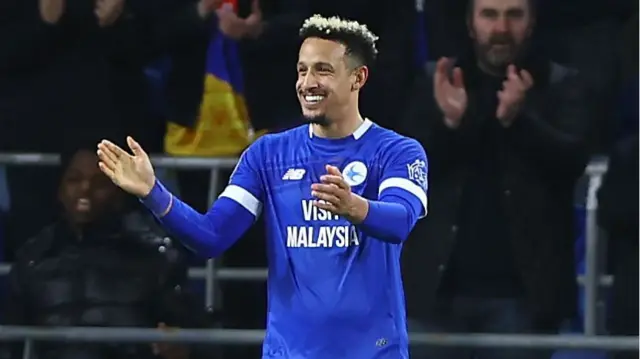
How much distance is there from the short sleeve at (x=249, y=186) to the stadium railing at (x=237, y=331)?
4.76 feet

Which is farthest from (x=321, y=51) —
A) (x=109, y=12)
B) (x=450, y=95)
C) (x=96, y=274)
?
(x=109, y=12)

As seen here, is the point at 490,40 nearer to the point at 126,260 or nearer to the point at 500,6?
the point at 500,6

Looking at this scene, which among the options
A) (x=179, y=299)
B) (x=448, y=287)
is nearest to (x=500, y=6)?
(x=448, y=287)

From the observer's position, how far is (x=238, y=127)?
5.86 meters

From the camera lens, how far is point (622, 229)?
5691mm

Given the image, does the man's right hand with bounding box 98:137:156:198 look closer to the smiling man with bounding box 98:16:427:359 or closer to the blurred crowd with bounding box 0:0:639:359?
the smiling man with bounding box 98:16:427:359

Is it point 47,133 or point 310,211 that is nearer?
point 310,211

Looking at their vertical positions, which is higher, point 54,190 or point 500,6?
point 500,6

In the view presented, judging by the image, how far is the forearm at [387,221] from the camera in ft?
12.2

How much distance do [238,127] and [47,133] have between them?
0.80 m

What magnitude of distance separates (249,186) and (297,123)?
174 cm

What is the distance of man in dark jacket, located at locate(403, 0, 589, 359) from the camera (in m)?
5.65

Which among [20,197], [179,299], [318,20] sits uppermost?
[318,20]

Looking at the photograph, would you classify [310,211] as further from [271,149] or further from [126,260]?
[126,260]
